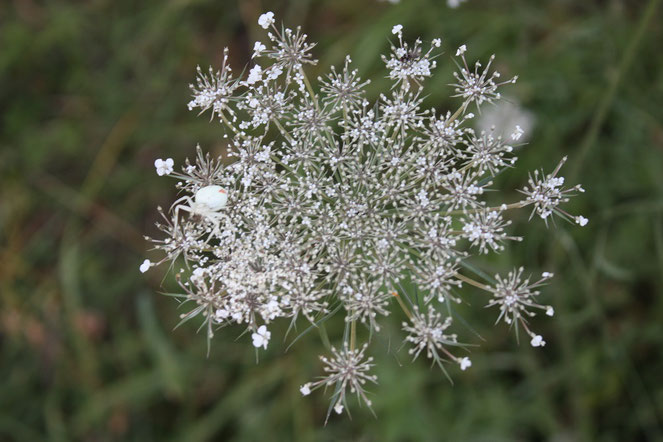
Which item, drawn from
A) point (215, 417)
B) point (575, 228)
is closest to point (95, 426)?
point (215, 417)

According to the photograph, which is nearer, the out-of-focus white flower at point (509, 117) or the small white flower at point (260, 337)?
the small white flower at point (260, 337)

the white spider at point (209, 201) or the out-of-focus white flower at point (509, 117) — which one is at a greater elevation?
the out-of-focus white flower at point (509, 117)

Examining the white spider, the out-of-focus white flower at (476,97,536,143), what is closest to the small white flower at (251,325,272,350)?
the white spider

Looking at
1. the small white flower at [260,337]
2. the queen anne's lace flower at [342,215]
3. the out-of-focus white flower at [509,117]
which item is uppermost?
the out-of-focus white flower at [509,117]

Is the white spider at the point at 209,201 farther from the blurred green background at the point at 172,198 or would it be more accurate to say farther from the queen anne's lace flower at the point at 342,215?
the blurred green background at the point at 172,198

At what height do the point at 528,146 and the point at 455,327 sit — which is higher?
the point at 528,146

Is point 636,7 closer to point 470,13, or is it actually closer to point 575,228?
point 470,13

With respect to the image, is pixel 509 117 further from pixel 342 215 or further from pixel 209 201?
pixel 209 201

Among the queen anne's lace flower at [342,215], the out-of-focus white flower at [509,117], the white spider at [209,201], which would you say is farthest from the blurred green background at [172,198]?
the white spider at [209,201]

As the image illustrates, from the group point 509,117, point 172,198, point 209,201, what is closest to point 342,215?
point 209,201
